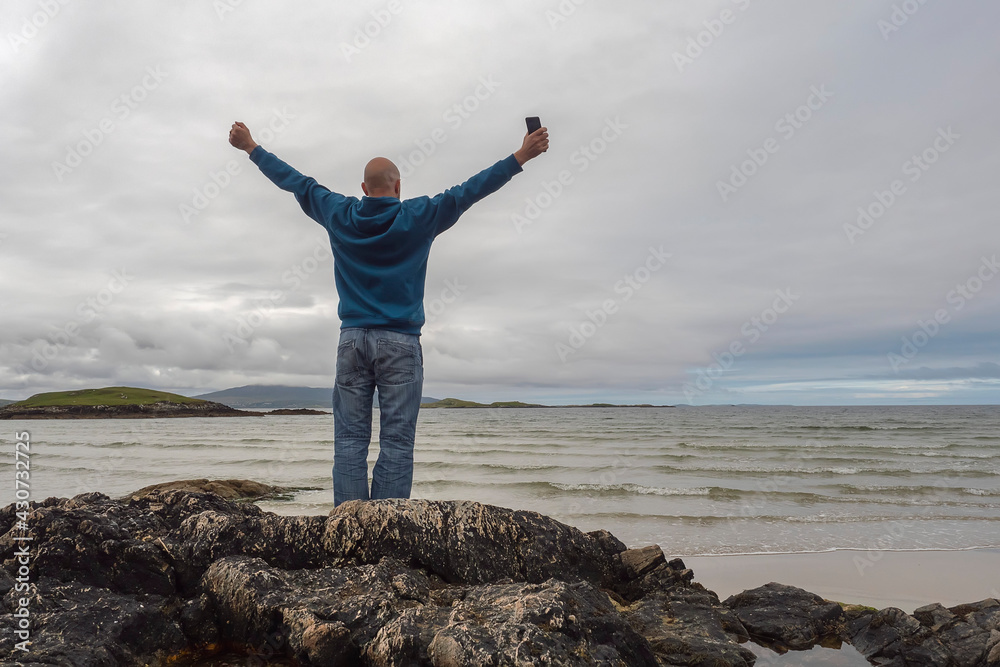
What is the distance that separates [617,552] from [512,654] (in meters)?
1.89

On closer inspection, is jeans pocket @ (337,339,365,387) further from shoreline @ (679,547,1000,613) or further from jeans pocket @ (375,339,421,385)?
shoreline @ (679,547,1000,613)

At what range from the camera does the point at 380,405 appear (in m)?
3.70

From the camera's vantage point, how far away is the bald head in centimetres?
395

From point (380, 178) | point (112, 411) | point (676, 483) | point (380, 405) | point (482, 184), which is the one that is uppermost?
point (380, 178)

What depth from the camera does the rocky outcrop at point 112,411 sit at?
62.9 metres

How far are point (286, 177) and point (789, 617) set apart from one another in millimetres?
4455

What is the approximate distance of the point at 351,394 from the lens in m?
3.79

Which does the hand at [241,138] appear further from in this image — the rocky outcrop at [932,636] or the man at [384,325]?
the rocky outcrop at [932,636]

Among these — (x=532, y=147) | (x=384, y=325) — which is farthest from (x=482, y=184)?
(x=384, y=325)

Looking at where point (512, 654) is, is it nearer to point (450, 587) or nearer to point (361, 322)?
point (450, 587)

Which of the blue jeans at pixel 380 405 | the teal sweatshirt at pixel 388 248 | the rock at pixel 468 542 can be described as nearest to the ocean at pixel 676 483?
the rock at pixel 468 542

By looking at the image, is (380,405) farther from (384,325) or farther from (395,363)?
(384,325)

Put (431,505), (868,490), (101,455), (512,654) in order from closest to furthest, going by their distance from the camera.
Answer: (512,654)
(431,505)
(868,490)
(101,455)

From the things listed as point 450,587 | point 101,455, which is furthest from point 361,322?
point 101,455
